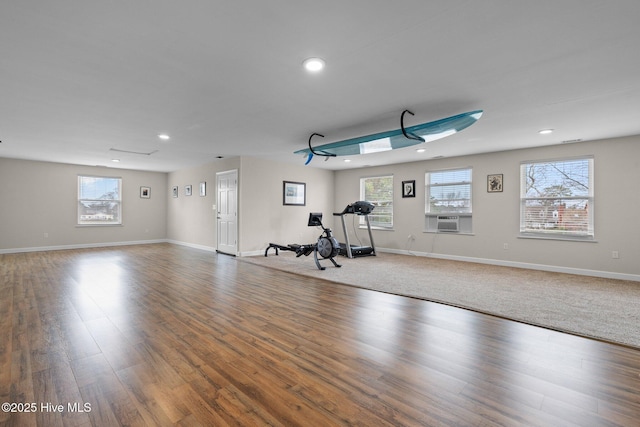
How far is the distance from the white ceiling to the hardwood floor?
2291 millimetres

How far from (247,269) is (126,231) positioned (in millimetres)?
5806

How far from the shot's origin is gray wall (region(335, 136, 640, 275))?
4758 millimetres

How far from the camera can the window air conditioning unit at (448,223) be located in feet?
21.6

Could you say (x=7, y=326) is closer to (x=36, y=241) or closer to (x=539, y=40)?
(x=539, y=40)

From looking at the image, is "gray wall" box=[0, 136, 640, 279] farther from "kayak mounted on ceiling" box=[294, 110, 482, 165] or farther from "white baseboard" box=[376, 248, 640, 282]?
"kayak mounted on ceiling" box=[294, 110, 482, 165]

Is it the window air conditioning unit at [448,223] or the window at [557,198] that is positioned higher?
the window at [557,198]

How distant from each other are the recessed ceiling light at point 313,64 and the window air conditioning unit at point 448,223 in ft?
17.1

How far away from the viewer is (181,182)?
902 centimetres

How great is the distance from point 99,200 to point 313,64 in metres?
8.78

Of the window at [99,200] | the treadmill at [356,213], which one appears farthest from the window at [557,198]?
the window at [99,200]

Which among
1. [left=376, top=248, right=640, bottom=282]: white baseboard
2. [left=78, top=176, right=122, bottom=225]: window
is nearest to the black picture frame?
[left=376, top=248, right=640, bottom=282]: white baseboard

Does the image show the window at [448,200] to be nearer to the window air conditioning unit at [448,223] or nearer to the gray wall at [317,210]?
the window air conditioning unit at [448,223]

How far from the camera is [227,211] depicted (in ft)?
23.5

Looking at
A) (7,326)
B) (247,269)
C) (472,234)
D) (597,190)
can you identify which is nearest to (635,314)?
(597,190)
